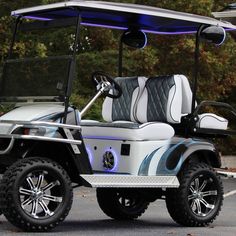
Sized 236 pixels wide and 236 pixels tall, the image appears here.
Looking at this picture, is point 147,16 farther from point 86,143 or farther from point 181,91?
point 86,143

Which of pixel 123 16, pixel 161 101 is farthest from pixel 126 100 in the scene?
pixel 123 16

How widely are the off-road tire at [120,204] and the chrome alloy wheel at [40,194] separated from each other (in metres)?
1.71

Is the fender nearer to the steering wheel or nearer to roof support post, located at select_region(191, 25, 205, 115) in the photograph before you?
roof support post, located at select_region(191, 25, 205, 115)

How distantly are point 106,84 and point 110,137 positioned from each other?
0.60 m

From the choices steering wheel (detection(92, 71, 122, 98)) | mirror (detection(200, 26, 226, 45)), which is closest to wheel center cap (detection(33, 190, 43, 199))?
steering wheel (detection(92, 71, 122, 98))

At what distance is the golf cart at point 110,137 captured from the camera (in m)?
8.27

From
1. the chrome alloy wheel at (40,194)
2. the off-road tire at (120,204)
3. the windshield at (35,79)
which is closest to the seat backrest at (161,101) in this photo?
the off-road tire at (120,204)

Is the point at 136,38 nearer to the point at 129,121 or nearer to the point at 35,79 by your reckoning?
the point at 129,121

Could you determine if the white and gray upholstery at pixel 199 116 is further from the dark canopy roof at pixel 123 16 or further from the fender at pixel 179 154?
the dark canopy roof at pixel 123 16

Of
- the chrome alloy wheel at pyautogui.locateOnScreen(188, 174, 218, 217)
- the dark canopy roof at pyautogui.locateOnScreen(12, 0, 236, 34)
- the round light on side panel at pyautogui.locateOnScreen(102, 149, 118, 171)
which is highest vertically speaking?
the dark canopy roof at pyautogui.locateOnScreen(12, 0, 236, 34)

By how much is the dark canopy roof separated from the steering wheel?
720 millimetres

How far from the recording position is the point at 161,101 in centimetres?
957

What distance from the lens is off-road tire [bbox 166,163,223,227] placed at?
30.6ft

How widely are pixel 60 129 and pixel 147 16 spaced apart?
6.57ft
